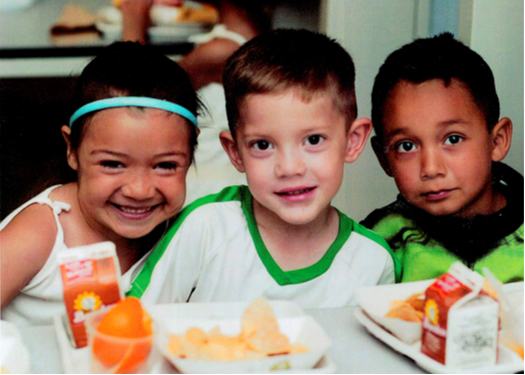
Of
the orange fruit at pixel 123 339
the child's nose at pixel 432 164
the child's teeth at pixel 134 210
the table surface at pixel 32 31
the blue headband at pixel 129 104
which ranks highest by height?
the table surface at pixel 32 31

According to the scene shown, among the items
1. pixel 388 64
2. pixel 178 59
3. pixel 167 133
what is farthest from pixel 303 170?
pixel 178 59

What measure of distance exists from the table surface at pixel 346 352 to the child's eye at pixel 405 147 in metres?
0.33

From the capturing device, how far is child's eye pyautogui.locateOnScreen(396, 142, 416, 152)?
3.20ft

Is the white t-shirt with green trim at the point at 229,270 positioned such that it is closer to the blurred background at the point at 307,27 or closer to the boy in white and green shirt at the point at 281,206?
the boy in white and green shirt at the point at 281,206

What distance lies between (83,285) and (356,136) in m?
0.50

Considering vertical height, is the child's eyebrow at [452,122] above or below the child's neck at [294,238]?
above

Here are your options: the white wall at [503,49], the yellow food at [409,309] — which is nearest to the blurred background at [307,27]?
the white wall at [503,49]

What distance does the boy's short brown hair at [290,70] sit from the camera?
0.87m

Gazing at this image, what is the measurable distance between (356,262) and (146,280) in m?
0.35

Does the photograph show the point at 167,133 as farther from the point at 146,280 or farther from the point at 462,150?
the point at 462,150

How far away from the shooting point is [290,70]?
2.85 ft

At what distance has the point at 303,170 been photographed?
853 mm

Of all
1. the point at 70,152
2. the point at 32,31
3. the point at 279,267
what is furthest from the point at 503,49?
the point at 32,31

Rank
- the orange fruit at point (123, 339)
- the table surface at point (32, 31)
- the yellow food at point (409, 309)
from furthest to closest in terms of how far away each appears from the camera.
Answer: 1. the table surface at point (32, 31)
2. the yellow food at point (409, 309)
3. the orange fruit at point (123, 339)
